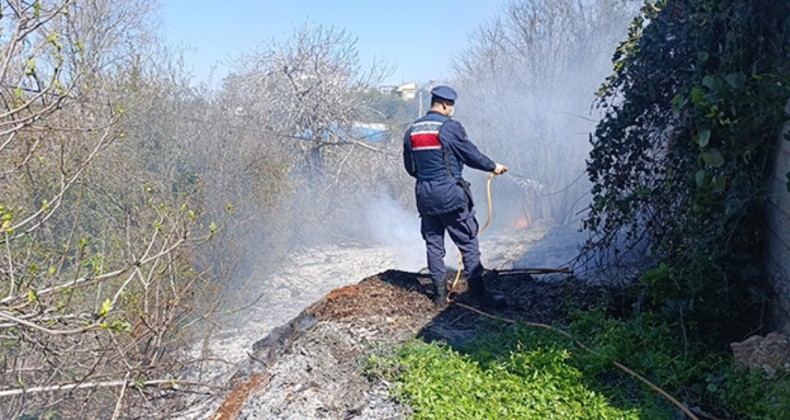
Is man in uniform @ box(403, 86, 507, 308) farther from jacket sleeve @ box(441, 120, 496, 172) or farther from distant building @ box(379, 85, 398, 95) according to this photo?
distant building @ box(379, 85, 398, 95)

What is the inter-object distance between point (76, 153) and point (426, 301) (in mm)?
6208

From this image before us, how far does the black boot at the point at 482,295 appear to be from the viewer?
5688mm

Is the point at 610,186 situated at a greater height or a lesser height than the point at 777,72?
lesser

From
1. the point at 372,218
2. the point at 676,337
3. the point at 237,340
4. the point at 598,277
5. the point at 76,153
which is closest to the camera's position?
the point at 676,337

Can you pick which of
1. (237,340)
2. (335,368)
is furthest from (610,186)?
(237,340)

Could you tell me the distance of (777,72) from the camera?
388 centimetres

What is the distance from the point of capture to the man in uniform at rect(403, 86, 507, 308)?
217 inches

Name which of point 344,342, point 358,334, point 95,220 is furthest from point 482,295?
point 95,220

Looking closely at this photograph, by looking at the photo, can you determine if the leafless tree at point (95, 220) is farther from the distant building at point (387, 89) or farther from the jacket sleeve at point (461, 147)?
the distant building at point (387, 89)

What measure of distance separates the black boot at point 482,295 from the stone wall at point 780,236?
87.3 inches

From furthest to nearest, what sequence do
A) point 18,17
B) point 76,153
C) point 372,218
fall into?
1. point 372,218
2. point 76,153
3. point 18,17

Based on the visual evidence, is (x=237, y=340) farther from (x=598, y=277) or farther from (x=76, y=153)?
(x=598, y=277)

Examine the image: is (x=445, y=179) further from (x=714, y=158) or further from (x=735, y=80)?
(x=735, y=80)

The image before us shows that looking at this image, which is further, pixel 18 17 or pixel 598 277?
pixel 598 277
